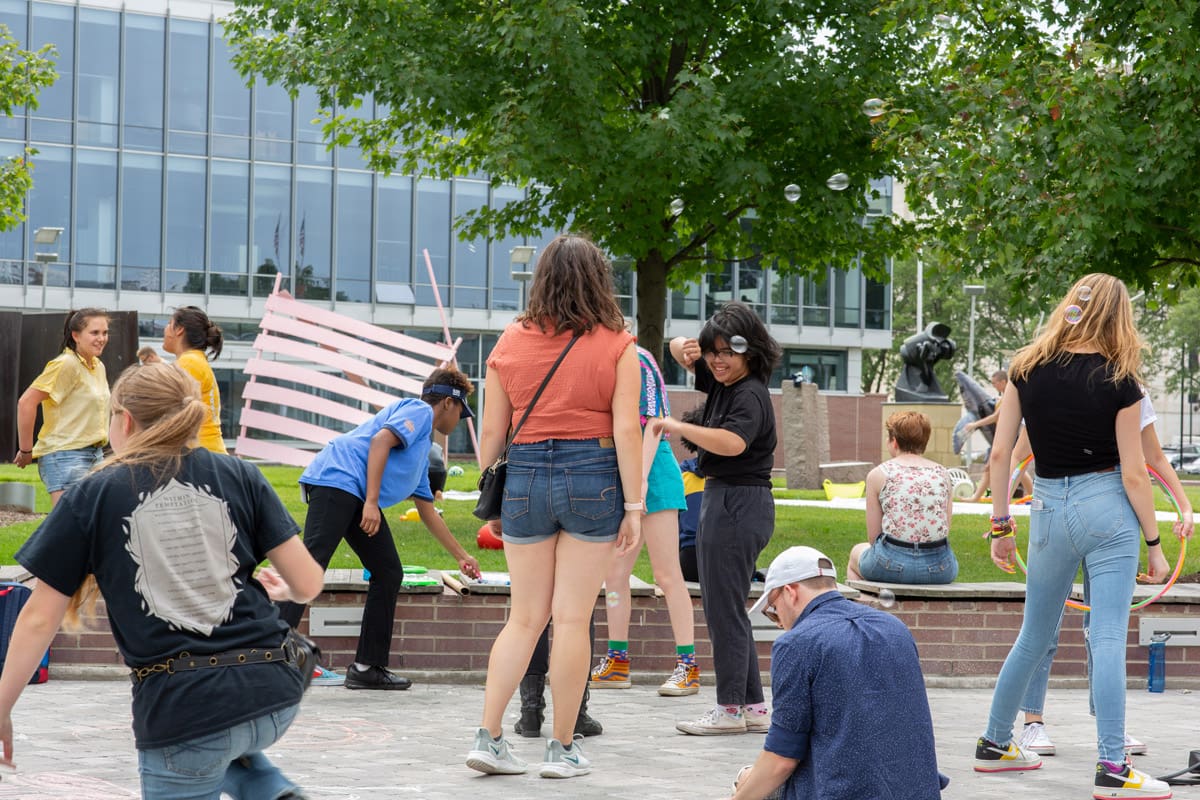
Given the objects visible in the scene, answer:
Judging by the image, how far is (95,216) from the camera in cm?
3853

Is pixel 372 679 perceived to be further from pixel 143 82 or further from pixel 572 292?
pixel 143 82

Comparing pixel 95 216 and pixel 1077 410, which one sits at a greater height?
pixel 95 216

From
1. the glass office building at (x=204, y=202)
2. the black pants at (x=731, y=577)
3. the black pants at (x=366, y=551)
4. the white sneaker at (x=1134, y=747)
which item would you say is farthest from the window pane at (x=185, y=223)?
the white sneaker at (x=1134, y=747)

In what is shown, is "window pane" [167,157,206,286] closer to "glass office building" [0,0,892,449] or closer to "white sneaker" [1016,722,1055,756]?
"glass office building" [0,0,892,449]

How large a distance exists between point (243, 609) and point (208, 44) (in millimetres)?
38591

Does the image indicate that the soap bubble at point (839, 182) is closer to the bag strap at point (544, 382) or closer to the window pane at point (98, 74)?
the bag strap at point (544, 382)

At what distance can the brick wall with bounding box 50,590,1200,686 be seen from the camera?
790cm

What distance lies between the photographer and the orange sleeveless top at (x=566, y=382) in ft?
17.8

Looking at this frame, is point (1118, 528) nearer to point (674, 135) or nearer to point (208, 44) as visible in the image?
point (674, 135)

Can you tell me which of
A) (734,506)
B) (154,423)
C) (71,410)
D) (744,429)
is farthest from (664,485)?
(154,423)

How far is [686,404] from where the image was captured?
4141cm

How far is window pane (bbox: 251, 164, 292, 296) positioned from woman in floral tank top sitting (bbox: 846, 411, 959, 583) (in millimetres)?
33843

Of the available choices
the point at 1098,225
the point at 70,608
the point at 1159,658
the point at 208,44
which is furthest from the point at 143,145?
the point at 70,608

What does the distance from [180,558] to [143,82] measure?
126ft
